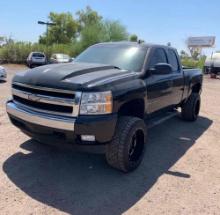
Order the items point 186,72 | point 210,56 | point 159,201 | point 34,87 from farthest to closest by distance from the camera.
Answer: point 210,56
point 186,72
point 34,87
point 159,201

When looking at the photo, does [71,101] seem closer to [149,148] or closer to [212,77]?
[149,148]

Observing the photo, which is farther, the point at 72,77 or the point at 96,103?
the point at 72,77

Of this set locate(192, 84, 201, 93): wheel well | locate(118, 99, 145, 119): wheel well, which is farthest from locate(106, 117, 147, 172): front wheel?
locate(192, 84, 201, 93): wheel well

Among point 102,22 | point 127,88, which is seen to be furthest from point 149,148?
point 102,22

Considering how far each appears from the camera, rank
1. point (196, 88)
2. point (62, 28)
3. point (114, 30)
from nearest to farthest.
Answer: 1. point (196, 88)
2. point (114, 30)
3. point (62, 28)

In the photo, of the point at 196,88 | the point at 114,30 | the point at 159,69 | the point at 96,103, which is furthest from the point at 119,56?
the point at 114,30

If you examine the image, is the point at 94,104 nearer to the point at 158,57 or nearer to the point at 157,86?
the point at 157,86

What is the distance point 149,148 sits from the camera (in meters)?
5.62

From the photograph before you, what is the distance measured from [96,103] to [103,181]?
108cm

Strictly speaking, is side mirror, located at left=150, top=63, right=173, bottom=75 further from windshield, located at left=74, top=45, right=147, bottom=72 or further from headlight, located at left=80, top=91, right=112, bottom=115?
headlight, located at left=80, top=91, right=112, bottom=115

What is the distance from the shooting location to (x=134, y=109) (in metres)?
4.84

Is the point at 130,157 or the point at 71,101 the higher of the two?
the point at 71,101

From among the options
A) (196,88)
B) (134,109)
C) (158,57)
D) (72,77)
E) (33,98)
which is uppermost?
(158,57)

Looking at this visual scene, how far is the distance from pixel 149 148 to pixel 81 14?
67291 mm
